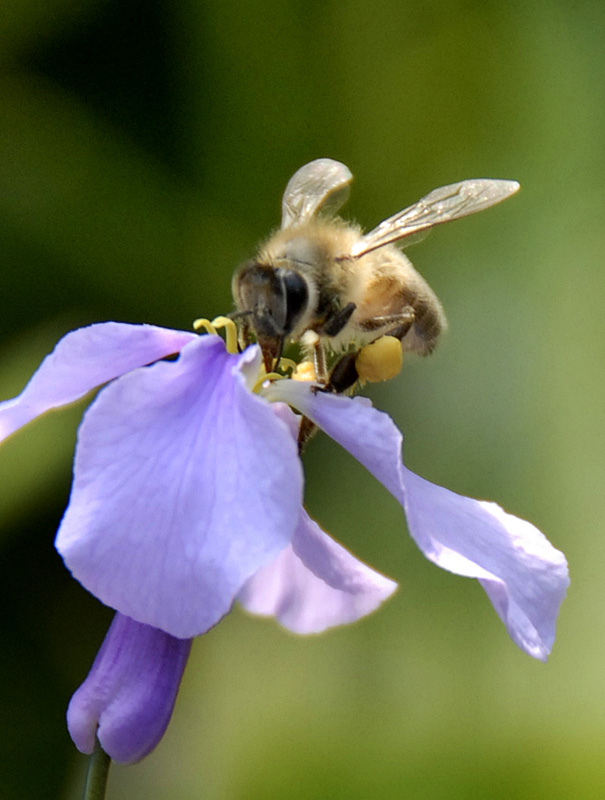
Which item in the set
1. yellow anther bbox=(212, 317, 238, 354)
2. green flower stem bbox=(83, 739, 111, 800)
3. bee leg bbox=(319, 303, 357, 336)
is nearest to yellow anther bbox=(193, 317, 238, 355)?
yellow anther bbox=(212, 317, 238, 354)

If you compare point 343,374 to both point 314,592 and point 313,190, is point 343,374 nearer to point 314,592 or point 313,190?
point 314,592

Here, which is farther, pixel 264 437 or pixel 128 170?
pixel 128 170

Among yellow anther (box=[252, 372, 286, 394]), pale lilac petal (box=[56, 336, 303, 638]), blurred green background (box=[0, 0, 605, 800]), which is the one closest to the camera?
pale lilac petal (box=[56, 336, 303, 638])

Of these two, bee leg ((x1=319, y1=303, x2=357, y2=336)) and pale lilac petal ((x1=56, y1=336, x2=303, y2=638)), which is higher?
pale lilac petal ((x1=56, y1=336, x2=303, y2=638))

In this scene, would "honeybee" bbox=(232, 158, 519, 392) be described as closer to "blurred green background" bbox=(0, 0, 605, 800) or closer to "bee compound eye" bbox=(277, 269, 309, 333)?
"bee compound eye" bbox=(277, 269, 309, 333)

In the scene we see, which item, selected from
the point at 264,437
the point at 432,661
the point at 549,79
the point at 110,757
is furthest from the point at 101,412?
the point at 549,79

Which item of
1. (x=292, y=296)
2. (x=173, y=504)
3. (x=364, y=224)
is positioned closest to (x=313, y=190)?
(x=292, y=296)

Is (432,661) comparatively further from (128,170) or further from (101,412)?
(101,412)
